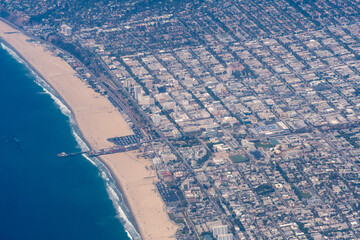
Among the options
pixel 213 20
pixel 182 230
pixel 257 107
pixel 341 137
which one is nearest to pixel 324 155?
pixel 341 137

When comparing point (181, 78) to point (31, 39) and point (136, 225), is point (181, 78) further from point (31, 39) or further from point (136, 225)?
point (136, 225)

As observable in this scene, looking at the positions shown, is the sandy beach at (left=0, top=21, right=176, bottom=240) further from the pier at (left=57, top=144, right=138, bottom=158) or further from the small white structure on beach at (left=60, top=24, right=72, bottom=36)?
the small white structure on beach at (left=60, top=24, right=72, bottom=36)

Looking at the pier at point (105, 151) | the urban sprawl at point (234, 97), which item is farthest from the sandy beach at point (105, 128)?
the urban sprawl at point (234, 97)

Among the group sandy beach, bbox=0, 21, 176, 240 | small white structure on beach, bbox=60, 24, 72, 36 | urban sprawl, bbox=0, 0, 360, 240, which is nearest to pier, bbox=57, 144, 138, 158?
sandy beach, bbox=0, 21, 176, 240

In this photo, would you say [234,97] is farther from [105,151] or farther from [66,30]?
[66,30]

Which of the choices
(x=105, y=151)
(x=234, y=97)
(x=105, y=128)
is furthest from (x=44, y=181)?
(x=234, y=97)

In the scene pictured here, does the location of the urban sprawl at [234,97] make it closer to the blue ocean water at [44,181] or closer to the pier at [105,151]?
the pier at [105,151]

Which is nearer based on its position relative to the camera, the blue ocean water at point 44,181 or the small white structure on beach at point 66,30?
the blue ocean water at point 44,181
